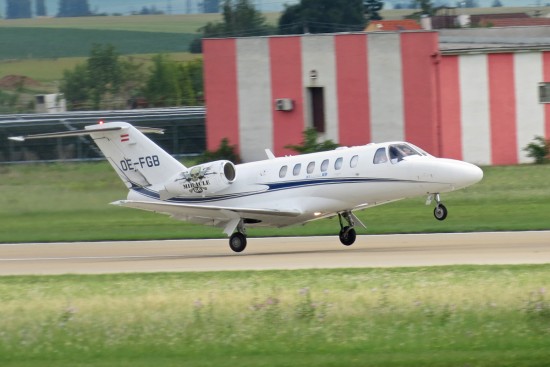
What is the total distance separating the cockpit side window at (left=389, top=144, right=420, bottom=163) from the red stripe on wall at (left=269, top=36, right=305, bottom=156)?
70.5 feet

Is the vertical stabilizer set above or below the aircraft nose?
above

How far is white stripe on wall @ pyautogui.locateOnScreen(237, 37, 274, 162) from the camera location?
47472mm

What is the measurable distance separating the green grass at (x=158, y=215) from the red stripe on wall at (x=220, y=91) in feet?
21.8

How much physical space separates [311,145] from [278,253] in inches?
765

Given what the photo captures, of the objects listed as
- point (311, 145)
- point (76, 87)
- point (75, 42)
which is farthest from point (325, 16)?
point (311, 145)

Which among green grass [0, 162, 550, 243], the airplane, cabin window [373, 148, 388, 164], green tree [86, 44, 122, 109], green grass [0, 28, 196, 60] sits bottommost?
green grass [0, 162, 550, 243]

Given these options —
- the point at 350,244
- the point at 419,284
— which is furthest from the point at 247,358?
the point at 350,244

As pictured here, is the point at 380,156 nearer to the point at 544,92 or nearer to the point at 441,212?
the point at 441,212

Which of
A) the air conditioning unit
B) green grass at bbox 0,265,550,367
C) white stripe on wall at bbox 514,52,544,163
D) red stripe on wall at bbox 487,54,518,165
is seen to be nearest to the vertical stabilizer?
green grass at bbox 0,265,550,367

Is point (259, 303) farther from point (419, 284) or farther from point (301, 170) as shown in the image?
point (301, 170)

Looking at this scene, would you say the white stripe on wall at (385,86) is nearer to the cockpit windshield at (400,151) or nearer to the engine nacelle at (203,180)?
the engine nacelle at (203,180)

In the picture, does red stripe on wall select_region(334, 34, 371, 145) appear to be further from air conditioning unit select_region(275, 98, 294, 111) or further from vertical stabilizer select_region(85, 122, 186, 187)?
vertical stabilizer select_region(85, 122, 186, 187)

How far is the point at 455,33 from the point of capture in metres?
67.3

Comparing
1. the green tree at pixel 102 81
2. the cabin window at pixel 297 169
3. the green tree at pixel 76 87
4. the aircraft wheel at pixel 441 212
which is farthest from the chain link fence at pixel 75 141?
the green tree at pixel 102 81
